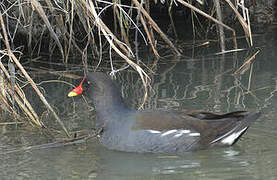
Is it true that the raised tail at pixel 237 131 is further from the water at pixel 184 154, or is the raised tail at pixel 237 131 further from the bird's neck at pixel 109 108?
the bird's neck at pixel 109 108

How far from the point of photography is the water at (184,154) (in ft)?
15.3

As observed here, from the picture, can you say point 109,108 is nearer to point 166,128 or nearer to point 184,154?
point 166,128

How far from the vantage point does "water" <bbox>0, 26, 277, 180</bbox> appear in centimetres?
466

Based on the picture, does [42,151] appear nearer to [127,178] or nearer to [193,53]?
[127,178]

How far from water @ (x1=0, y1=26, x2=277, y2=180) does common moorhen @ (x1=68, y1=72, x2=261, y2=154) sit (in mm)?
82

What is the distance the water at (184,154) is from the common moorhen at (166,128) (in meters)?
0.08

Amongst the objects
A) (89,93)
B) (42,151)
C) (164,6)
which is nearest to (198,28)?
(164,6)

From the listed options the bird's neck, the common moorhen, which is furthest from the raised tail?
the bird's neck

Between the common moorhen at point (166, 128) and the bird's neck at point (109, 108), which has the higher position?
the bird's neck at point (109, 108)

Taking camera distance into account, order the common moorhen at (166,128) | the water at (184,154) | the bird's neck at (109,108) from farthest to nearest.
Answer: the bird's neck at (109,108) < the common moorhen at (166,128) < the water at (184,154)

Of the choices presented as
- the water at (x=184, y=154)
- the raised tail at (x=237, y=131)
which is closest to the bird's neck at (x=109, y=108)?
the water at (x=184, y=154)

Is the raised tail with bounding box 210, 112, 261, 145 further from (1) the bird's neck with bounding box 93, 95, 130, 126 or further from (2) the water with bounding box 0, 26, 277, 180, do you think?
(1) the bird's neck with bounding box 93, 95, 130, 126

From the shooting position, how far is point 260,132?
5.43 m

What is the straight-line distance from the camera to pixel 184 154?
201 inches
